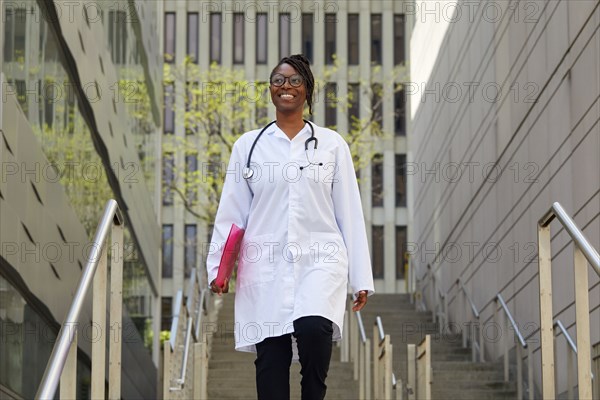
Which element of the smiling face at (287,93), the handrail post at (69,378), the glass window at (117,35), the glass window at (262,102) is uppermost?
the glass window at (262,102)

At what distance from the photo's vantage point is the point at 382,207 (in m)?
50.1

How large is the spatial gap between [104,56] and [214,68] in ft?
50.1

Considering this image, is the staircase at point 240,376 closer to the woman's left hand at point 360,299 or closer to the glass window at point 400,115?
the woman's left hand at point 360,299

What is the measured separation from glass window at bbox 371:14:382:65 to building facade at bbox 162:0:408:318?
39mm

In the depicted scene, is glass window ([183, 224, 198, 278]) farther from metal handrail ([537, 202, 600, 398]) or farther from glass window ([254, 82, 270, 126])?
metal handrail ([537, 202, 600, 398])

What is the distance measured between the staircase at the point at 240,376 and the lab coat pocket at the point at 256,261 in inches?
319

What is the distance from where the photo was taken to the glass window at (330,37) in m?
50.5

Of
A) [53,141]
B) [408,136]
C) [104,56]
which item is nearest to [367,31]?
[408,136]

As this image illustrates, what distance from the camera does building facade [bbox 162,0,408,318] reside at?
49.6 meters

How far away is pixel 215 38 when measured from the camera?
50906mm

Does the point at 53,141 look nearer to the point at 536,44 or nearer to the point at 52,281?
the point at 52,281

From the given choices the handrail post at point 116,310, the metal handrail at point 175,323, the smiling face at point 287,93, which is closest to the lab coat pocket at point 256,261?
the smiling face at point 287,93

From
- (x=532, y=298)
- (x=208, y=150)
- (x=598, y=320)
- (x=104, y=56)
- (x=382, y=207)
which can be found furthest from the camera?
(x=382, y=207)

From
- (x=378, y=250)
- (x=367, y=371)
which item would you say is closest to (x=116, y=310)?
(x=367, y=371)
